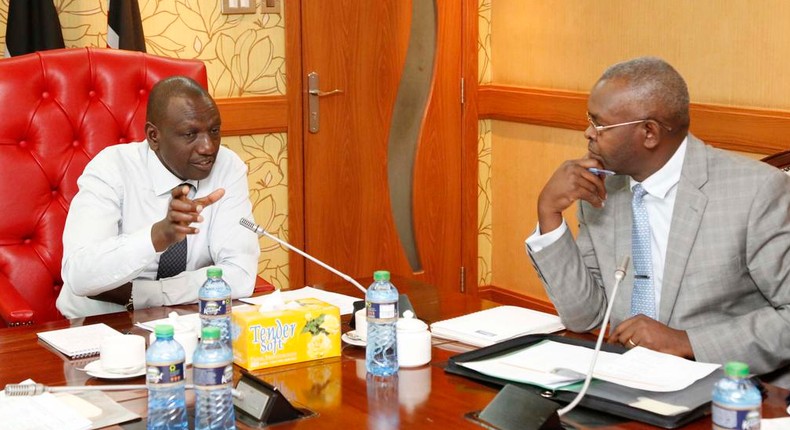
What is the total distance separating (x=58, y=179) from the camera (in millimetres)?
2967

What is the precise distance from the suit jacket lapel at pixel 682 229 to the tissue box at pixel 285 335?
0.71 m

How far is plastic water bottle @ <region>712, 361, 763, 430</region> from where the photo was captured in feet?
4.57

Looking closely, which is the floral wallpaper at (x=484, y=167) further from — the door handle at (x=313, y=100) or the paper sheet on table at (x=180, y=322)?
the paper sheet on table at (x=180, y=322)

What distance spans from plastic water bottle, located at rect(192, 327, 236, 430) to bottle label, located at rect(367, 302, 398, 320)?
40 cm

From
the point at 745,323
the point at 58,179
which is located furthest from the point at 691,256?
the point at 58,179

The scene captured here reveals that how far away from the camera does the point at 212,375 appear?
1.58 m

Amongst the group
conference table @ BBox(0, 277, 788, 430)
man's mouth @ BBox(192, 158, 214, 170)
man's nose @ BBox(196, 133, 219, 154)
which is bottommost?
conference table @ BBox(0, 277, 788, 430)

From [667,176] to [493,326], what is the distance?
0.50 meters

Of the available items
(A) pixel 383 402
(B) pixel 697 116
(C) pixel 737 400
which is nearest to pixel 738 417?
(C) pixel 737 400

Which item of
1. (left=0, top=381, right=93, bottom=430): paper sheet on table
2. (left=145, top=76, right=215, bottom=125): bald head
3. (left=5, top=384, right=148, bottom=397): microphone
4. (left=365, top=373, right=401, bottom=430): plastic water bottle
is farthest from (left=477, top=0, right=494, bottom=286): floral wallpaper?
(left=0, top=381, right=93, bottom=430): paper sheet on table

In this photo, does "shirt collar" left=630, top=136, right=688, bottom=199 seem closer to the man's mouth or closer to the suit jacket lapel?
the suit jacket lapel

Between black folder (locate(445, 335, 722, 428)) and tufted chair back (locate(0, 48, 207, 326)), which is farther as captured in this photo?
tufted chair back (locate(0, 48, 207, 326))

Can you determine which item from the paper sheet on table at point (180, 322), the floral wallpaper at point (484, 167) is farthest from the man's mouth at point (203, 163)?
the floral wallpaper at point (484, 167)

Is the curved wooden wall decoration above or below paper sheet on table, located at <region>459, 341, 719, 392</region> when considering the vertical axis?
above
